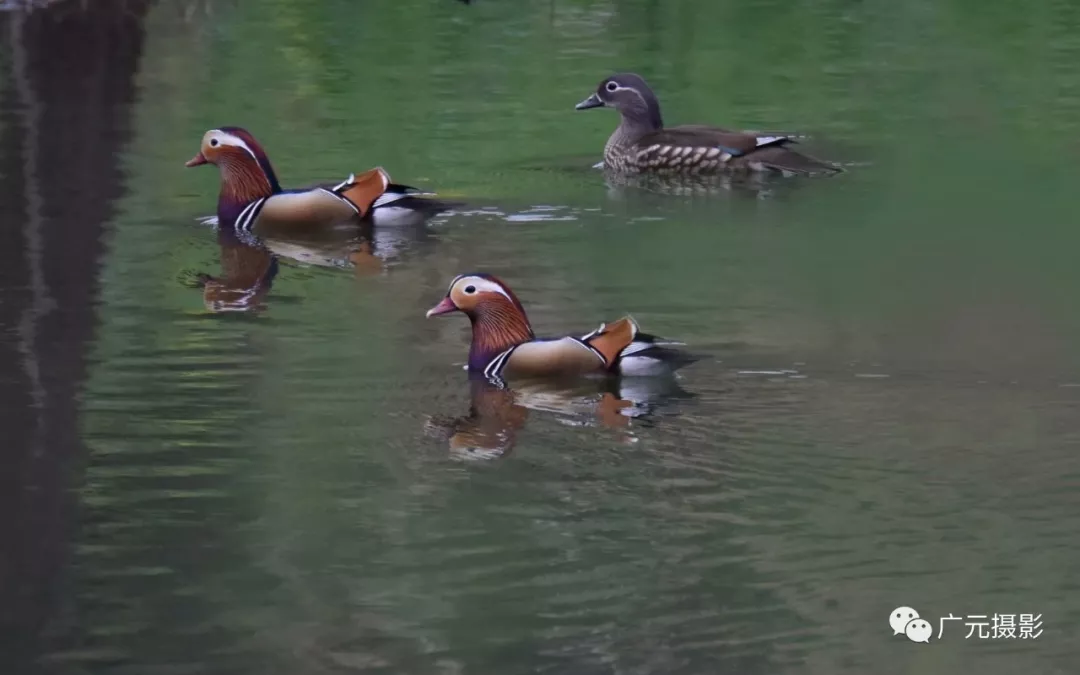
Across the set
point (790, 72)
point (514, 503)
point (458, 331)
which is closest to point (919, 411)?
point (514, 503)

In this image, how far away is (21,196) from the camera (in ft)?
46.7

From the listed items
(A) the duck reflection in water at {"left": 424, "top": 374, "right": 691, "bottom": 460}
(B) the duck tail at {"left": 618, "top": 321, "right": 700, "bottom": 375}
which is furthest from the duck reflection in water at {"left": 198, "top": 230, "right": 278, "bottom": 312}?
(B) the duck tail at {"left": 618, "top": 321, "right": 700, "bottom": 375}

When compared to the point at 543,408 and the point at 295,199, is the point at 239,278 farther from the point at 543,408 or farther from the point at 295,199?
the point at 543,408

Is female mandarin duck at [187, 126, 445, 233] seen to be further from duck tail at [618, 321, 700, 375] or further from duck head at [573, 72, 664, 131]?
duck tail at [618, 321, 700, 375]

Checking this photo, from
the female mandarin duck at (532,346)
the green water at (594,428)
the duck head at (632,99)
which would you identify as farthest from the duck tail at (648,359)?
the duck head at (632,99)

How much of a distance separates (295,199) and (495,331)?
162 inches

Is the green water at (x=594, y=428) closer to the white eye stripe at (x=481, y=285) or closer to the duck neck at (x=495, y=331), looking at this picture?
the duck neck at (x=495, y=331)

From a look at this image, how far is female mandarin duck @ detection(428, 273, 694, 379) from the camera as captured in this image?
361 inches

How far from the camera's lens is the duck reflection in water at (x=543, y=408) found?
8414 mm

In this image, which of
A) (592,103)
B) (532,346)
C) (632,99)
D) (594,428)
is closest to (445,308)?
(532,346)

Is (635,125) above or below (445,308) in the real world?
below

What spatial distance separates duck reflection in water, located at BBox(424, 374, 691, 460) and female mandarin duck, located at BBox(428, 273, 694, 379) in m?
0.05

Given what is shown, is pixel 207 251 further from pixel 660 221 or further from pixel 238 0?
pixel 238 0

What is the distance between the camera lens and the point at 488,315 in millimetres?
9547
